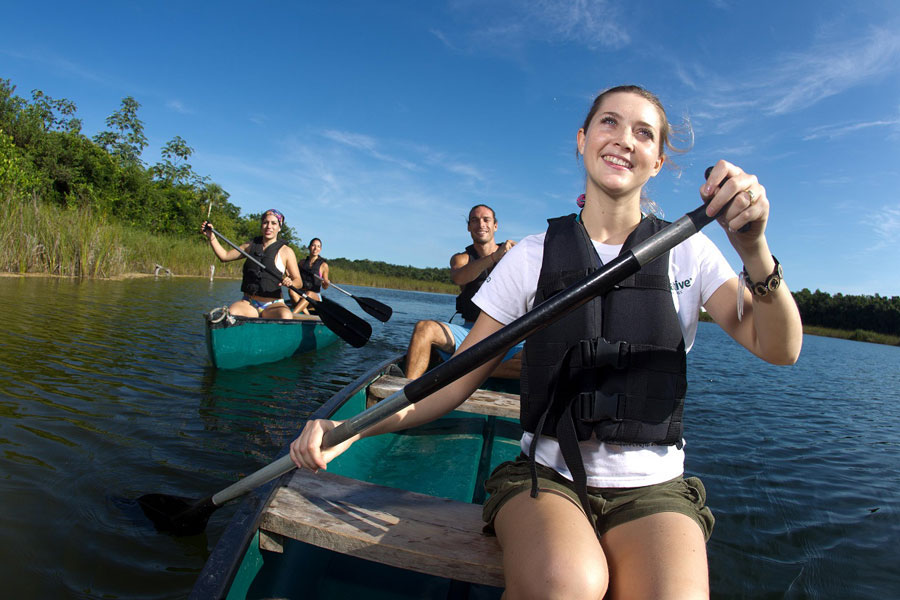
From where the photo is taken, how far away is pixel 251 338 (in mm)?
6047

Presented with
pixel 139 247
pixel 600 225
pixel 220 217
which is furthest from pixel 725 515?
pixel 220 217

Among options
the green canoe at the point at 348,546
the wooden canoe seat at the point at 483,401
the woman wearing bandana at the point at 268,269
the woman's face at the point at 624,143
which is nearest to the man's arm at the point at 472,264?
the wooden canoe seat at the point at 483,401

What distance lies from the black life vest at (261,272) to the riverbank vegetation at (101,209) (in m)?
8.19

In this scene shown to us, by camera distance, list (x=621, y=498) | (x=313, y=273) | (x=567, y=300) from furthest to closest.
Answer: (x=313, y=273)
(x=621, y=498)
(x=567, y=300)

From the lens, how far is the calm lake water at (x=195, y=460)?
2.28 metres

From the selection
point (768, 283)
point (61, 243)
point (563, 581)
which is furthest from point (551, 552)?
point (61, 243)

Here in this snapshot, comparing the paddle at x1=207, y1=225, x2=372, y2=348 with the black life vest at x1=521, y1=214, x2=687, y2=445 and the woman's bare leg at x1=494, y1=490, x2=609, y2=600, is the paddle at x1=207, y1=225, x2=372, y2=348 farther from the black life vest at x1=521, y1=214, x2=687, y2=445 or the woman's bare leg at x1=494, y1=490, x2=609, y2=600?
the woman's bare leg at x1=494, y1=490, x2=609, y2=600

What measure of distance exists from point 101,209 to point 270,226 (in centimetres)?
1895

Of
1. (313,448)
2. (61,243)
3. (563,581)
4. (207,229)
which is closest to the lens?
(563,581)

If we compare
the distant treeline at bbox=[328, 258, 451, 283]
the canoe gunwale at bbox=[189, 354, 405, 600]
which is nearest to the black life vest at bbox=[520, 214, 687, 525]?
the canoe gunwale at bbox=[189, 354, 405, 600]

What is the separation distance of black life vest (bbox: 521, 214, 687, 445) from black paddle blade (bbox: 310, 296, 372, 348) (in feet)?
16.5

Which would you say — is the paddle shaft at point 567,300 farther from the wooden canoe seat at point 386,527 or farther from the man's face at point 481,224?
the man's face at point 481,224

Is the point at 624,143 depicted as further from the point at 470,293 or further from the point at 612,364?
the point at 470,293

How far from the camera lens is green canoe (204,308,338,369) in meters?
5.59
